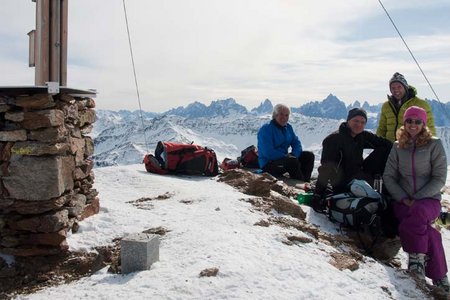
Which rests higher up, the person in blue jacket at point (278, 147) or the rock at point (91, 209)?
the person in blue jacket at point (278, 147)

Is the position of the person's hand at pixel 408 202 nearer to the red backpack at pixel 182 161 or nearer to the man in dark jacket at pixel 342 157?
the man in dark jacket at pixel 342 157

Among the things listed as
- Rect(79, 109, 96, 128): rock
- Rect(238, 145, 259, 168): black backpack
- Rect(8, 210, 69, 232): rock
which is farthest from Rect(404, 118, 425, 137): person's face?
Rect(238, 145, 259, 168): black backpack

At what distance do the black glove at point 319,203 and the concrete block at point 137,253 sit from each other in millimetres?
3890

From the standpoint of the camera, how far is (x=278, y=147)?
11.0 meters

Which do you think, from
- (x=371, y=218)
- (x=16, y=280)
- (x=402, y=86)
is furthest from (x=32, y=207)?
(x=402, y=86)

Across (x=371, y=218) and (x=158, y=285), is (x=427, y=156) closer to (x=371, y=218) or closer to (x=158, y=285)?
(x=371, y=218)

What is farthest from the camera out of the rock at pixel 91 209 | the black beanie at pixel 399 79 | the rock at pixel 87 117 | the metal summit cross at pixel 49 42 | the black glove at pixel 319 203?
the black beanie at pixel 399 79

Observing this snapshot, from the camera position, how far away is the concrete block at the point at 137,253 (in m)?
4.92

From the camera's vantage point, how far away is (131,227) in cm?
633

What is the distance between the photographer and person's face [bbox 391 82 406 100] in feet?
30.9

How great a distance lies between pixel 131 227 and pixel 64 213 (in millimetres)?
907

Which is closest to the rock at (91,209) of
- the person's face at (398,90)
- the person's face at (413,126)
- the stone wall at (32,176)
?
the stone wall at (32,176)

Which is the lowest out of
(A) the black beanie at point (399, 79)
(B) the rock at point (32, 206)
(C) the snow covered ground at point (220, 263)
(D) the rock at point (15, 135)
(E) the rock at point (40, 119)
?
(C) the snow covered ground at point (220, 263)

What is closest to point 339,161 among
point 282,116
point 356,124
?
point 356,124
